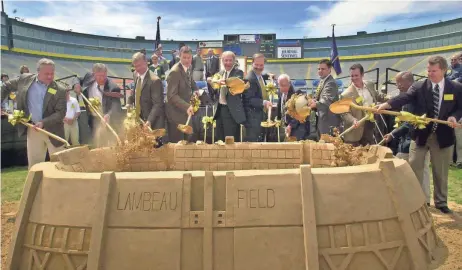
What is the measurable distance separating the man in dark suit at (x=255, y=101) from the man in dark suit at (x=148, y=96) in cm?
152

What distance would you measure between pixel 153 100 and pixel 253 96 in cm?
178

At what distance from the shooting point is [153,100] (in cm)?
697

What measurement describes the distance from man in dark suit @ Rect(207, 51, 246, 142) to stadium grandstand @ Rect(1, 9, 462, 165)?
2926cm

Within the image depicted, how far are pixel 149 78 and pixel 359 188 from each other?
4558 mm

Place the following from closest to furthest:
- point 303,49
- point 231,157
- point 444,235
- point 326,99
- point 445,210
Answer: point 444,235, point 231,157, point 445,210, point 326,99, point 303,49

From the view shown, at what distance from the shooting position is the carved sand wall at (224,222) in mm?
3234

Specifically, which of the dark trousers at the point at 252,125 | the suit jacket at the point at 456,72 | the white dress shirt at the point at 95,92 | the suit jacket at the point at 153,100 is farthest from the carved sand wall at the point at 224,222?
the suit jacket at the point at 456,72

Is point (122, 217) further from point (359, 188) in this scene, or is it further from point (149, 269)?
point (359, 188)

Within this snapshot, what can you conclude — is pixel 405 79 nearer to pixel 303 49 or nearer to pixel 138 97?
pixel 138 97

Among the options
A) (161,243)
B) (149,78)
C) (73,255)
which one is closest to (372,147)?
(161,243)

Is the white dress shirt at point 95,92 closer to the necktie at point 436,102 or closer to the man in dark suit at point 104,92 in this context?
the man in dark suit at point 104,92

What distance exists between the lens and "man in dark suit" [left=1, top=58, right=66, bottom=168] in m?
6.17

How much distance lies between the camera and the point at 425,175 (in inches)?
243

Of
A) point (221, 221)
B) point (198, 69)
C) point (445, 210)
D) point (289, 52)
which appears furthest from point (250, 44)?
point (221, 221)
